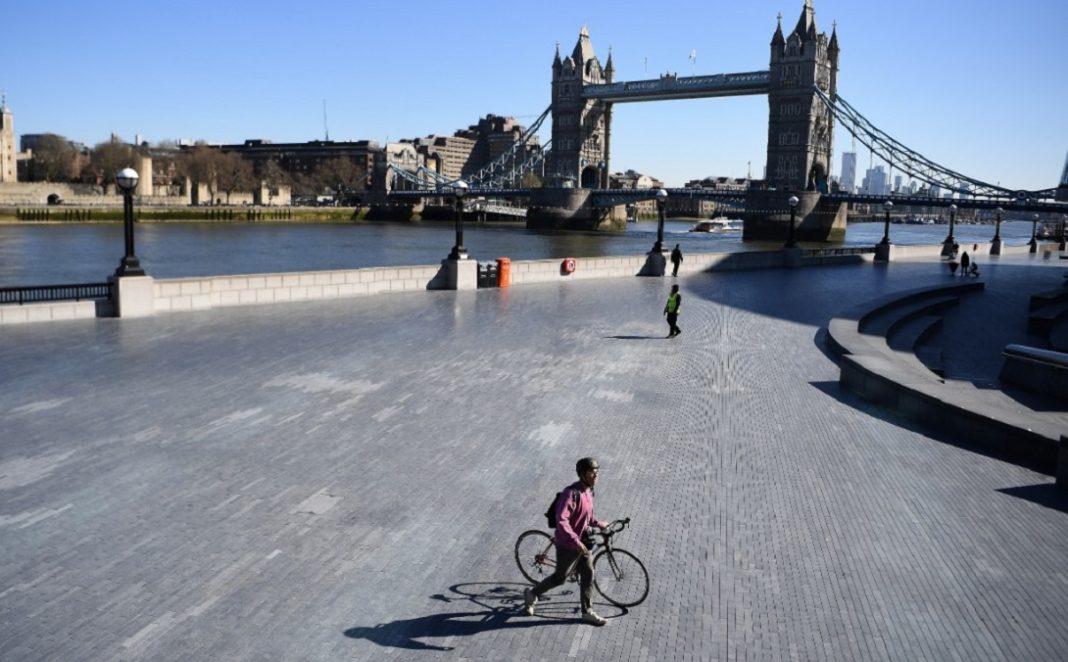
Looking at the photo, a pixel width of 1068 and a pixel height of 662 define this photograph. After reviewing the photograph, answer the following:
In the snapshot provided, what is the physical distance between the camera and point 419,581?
21.1 feet

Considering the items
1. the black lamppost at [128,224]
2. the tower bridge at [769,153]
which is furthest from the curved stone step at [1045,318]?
the tower bridge at [769,153]

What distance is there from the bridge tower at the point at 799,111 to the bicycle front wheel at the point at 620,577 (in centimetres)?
11459

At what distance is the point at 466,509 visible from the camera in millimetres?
7746

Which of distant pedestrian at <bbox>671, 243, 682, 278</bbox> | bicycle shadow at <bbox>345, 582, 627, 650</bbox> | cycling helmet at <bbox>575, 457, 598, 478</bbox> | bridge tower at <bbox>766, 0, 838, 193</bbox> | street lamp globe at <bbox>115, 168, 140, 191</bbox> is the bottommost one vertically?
bicycle shadow at <bbox>345, 582, 627, 650</bbox>

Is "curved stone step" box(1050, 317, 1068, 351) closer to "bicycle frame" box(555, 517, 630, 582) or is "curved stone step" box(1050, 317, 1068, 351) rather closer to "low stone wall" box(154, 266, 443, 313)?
"low stone wall" box(154, 266, 443, 313)

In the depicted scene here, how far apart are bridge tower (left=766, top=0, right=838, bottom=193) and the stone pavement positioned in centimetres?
10886

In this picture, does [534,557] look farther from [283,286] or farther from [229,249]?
[229,249]

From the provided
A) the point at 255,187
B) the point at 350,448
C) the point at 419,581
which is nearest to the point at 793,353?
→ the point at 350,448

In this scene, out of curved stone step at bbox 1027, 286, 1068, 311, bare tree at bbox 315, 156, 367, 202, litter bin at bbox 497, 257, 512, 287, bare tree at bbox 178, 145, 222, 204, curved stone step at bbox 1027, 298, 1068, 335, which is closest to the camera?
curved stone step at bbox 1027, 298, 1068, 335

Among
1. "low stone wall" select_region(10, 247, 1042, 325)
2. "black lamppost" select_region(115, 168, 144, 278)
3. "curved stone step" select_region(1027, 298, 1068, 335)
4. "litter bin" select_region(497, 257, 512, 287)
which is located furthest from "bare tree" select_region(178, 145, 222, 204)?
"curved stone step" select_region(1027, 298, 1068, 335)

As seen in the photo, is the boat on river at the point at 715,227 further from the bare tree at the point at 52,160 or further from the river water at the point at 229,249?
the bare tree at the point at 52,160

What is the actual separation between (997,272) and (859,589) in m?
35.8

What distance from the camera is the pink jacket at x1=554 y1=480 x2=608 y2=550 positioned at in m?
5.99

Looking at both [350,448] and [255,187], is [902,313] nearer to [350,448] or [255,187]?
[350,448]
